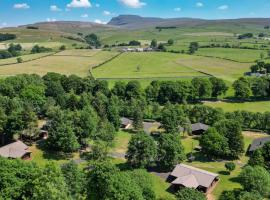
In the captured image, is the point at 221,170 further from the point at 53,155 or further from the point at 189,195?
the point at 53,155

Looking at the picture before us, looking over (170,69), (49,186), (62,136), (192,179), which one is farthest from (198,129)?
(170,69)

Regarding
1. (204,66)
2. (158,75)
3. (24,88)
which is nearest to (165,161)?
(24,88)

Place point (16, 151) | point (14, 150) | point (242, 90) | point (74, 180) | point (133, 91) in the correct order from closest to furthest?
point (74, 180) → point (16, 151) → point (14, 150) → point (133, 91) → point (242, 90)

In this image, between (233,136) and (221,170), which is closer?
(221,170)

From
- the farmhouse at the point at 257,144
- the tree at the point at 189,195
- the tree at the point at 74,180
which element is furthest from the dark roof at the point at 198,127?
the tree at the point at 74,180

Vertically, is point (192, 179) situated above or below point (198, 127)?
below

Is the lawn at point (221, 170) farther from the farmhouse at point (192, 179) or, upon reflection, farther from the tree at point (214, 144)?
the tree at point (214, 144)

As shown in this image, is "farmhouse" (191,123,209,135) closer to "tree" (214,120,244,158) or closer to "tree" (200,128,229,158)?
"tree" (214,120,244,158)
